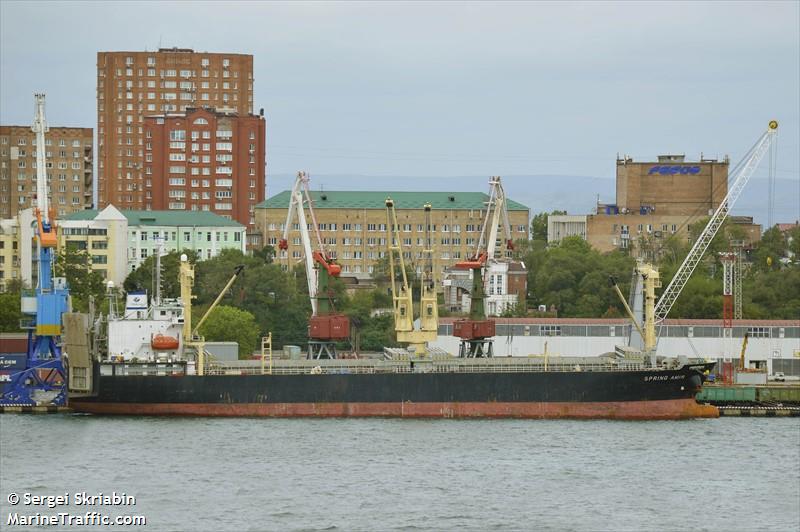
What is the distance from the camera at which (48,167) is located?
16038cm

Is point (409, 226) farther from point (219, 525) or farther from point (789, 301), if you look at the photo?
point (219, 525)

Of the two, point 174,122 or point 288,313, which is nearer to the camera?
point 288,313

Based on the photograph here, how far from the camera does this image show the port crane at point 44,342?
73.8m

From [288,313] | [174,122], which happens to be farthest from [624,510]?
[174,122]

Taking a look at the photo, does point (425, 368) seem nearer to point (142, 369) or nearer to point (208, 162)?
Answer: point (142, 369)

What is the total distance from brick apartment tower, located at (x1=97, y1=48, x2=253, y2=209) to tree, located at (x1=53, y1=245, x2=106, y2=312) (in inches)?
1980

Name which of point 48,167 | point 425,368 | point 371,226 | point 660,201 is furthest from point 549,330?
point 48,167

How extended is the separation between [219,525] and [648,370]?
1131 inches

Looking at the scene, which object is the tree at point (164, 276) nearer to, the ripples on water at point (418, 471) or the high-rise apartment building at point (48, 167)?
the ripples on water at point (418, 471)

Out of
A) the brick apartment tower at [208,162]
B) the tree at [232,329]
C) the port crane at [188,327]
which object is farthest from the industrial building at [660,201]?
the port crane at [188,327]

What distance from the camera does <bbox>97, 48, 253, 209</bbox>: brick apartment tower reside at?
542ft

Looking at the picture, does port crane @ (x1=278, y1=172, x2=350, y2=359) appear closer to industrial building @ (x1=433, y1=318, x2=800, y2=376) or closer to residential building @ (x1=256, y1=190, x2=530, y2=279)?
industrial building @ (x1=433, y1=318, x2=800, y2=376)

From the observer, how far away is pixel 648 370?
72000mm

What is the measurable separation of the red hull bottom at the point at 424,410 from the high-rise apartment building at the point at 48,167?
91262 millimetres
